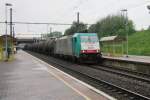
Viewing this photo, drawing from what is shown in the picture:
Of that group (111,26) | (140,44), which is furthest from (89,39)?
(111,26)

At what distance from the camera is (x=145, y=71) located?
80.8 ft

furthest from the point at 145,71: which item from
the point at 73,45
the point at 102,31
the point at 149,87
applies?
the point at 102,31

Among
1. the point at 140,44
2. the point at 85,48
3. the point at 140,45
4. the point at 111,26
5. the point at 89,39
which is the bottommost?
the point at 85,48

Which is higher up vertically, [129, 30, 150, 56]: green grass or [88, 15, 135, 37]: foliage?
[88, 15, 135, 37]: foliage

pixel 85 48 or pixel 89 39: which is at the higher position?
pixel 89 39

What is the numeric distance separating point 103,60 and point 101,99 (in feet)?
74.1

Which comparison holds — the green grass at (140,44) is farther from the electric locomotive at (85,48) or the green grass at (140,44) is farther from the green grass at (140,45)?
the electric locomotive at (85,48)

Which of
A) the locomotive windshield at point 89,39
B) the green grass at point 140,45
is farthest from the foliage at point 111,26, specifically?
the locomotive windshield at point 89,39

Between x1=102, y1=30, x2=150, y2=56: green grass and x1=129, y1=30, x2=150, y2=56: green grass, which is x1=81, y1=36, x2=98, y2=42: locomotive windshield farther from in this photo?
x1=129, y1=30, x2=150, y2=56: green grass

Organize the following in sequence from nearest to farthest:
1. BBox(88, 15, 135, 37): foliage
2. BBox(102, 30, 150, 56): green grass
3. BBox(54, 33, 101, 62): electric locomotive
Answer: BBox(54, 33, 101, 62): electric locomotive → BBox(102, 30, 150, 56): green grass → BBox(88, 15, 135, 37): foliage

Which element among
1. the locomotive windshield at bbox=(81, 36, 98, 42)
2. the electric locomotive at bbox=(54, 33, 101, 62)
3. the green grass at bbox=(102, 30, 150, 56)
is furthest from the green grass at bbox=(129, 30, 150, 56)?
the electric locomotive at bbox=(54, 33, 101, 62)

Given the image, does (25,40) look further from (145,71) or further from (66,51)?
(145,71)

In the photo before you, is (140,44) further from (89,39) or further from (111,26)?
(111,26)

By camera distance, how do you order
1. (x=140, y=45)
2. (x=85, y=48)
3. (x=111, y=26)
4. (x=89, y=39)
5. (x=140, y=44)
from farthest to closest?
(x=111, y=26) → (x=140, y=44) → (x=140, y=45) → (x=89, y=39) → (x=85, y=48)
